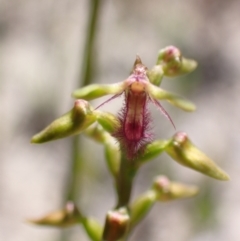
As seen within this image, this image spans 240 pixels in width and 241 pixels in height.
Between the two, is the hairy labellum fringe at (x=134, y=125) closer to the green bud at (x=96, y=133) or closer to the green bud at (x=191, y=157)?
the green bud at (x=191, y=157)

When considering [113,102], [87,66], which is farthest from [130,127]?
[113,102]

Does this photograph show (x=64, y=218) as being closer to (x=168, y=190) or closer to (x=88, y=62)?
(x=168, y=190)

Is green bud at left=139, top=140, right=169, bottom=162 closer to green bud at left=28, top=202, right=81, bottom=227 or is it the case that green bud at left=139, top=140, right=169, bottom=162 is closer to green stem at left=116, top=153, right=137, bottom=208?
green stem at left=116, top=153, right=137, bottom=208

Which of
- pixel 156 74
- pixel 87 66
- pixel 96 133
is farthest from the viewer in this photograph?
pixel 87 66

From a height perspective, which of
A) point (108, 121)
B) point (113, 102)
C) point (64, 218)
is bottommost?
point (113, 102)

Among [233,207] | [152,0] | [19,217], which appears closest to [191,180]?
[233,207]

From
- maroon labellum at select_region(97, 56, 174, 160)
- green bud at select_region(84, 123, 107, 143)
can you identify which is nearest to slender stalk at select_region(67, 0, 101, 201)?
green bud at select_region(84, 123, 107, 143)

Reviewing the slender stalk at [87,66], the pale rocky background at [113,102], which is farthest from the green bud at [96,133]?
the pale rocky background at [113,102]
